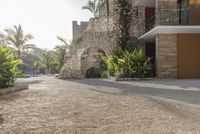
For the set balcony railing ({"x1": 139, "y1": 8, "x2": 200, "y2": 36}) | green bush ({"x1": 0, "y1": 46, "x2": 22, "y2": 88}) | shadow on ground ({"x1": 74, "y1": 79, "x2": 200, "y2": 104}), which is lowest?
shadow on ground ({"x1": 74, "y1": 79, "x2": 200, "y2": 104})

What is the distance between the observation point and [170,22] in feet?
54.9

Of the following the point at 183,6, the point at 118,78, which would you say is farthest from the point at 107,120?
the point at 183,6

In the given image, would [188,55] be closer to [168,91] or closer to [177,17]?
[177,17]

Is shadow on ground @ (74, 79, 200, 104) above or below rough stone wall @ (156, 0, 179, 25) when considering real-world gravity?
below

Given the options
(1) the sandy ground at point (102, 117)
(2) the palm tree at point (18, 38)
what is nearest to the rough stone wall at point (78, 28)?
(2) the palm tree at point (18, 38)

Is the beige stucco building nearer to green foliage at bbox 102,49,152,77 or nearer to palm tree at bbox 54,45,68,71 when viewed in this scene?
green foliage at bbox 102,49,152,77

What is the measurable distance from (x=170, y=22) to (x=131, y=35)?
425 centimetres

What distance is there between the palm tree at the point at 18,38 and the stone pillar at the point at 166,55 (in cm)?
2094

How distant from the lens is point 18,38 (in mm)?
33000

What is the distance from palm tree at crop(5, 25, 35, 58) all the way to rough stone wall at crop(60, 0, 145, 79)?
12.7 metres

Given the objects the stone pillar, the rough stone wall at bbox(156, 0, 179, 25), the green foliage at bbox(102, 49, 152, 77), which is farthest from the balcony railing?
the green foliage at bbox(102, 49, 152, 77)

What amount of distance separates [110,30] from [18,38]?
1580 centimetres

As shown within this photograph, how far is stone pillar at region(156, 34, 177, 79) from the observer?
1638 centimetres

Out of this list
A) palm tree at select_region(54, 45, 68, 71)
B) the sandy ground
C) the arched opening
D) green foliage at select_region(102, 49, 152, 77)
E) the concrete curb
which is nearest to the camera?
the sandy ground
